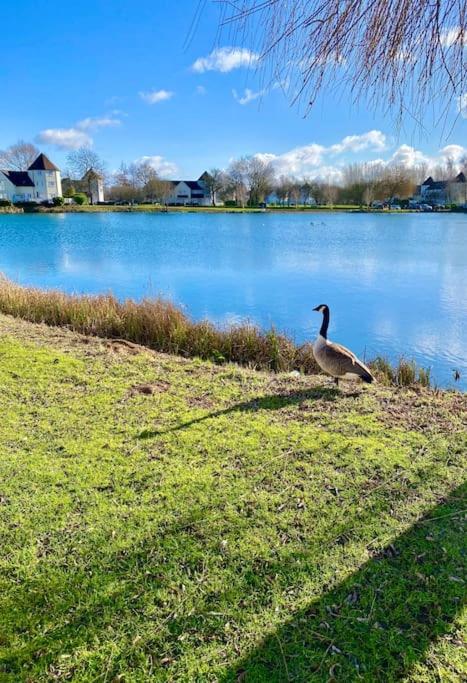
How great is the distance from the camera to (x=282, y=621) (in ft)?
6.92

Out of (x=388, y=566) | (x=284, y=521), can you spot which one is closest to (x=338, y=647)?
(x=388, y=566)

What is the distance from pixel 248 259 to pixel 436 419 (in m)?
18.6

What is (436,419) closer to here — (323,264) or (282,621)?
(282,621)

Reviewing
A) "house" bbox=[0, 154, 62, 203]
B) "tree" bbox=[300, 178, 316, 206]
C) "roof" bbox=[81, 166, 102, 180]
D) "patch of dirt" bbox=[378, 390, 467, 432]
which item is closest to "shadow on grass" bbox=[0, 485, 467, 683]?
"patch of dirt" bbox=[378, 390, 467, 432]

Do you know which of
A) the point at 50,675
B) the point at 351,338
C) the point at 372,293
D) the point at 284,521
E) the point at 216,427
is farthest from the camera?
the point at 372,293

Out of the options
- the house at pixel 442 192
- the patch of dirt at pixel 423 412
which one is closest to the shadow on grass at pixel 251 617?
the patch of dirt at pixel 423 412

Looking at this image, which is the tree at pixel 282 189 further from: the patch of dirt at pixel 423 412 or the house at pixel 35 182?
the patch of dirt at pixel 423 412

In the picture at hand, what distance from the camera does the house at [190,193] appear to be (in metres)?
93.9

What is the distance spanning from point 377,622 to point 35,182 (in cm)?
8171

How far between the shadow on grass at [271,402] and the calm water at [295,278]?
3.67 m

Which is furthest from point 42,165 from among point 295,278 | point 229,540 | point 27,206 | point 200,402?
point 229,540

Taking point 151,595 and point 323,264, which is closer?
point 151,595

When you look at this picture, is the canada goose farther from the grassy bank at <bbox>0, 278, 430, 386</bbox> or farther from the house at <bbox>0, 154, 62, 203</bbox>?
the house at <bbox>0, 154, 62, 203</bbox>

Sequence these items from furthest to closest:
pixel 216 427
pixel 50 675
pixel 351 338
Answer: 1. pixel 351 338
2. pixel 216 427
3. pixel 50 675
